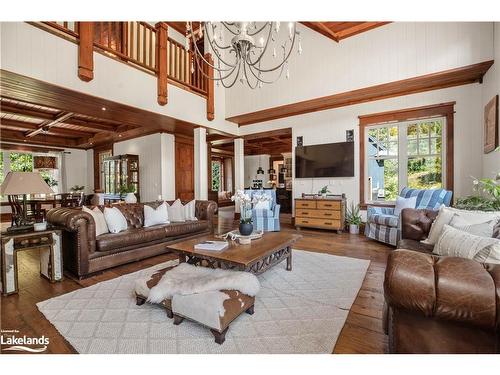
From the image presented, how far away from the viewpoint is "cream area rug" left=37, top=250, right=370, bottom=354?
59.3 inches

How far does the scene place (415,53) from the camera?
3863 millimetres

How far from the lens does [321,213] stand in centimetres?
505

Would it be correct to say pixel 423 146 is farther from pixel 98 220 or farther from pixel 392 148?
pixel 98 220

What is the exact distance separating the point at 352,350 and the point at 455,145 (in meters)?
4.27

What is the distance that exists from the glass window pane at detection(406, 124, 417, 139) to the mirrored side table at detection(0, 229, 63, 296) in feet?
18.9

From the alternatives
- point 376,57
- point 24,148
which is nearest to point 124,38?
point 376,57

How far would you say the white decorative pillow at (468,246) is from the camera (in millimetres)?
1346

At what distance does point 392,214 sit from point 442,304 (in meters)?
3.51

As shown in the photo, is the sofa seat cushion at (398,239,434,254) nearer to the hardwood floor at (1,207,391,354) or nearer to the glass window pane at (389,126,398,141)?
the hardwood floor at (1,207,391,354)

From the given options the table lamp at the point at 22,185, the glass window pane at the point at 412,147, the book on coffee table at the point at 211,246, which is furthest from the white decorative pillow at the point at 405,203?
the table lamp at the point at 22,185

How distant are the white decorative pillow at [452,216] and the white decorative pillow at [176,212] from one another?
3328mm
